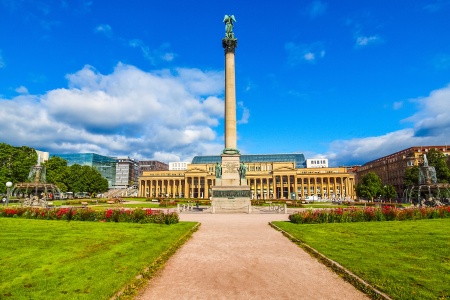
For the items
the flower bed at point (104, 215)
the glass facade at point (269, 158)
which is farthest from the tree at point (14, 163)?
the glass facade at point (269, 158)

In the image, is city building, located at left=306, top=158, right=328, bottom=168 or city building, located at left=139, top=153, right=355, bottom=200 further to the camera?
city building, located at left=306, top=158, right=328, bottom=168

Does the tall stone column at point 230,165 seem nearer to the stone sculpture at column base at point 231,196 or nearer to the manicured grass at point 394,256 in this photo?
the stone sculpture at column base at point 231,196

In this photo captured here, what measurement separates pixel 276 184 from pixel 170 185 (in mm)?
61426

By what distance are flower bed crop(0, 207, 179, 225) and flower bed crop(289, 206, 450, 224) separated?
11.4 metres

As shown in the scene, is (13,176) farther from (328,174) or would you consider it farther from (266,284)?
(328,174)

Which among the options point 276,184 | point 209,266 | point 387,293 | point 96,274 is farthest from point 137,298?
point 276,184

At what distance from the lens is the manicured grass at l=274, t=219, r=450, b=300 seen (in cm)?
852

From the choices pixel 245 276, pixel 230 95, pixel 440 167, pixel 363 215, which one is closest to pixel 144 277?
pixel 245 276

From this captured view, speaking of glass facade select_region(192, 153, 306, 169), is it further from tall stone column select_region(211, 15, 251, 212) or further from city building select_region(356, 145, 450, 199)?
tall stone column select_region(211, 15, 251, 212)

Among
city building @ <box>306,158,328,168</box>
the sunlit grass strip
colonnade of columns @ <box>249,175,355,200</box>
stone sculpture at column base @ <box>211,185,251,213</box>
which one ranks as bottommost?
the sunlit grass strip

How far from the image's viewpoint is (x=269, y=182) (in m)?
157

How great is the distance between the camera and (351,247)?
14.4 metres

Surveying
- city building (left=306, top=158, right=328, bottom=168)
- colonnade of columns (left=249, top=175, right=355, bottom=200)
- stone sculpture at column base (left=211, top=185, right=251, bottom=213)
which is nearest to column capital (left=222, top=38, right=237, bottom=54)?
stone sculpture at column base (left=211, top=185, right=251, bottom=213)

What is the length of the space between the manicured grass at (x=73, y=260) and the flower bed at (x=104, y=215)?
5.98m
